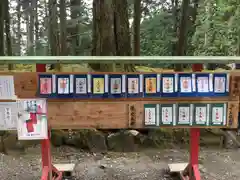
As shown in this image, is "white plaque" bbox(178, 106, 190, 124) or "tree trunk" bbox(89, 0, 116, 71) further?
"tree trunk" bbox(89, 0, 116, 71)

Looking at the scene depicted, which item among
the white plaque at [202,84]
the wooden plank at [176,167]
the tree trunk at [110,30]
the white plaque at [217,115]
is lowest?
the wooden plank at [176,167]

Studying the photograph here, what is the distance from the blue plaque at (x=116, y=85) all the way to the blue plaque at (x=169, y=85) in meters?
0.38

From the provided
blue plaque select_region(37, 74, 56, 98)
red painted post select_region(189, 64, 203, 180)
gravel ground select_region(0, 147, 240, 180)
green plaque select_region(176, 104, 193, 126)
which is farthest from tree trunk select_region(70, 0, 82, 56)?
green plaque select_region(176, 104, 193, 126)

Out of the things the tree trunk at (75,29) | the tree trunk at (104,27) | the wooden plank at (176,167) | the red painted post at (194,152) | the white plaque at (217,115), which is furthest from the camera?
the tree trunk at (75,29)

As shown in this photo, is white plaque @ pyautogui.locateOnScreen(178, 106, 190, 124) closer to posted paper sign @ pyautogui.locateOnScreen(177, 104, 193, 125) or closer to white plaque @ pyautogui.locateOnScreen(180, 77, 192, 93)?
posted paper sign @ pyautogui.locateOnScreen(177, 104, 193, 125)

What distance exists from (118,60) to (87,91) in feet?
1.57

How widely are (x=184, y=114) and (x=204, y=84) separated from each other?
0.36 meters

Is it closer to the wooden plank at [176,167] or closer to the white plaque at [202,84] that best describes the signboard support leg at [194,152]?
the wooden plank at [176,167]

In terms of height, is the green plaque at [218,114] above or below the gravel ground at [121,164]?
above

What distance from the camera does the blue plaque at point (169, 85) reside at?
2916 mm

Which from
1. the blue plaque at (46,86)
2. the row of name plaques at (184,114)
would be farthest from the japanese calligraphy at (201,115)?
the blue plaque at (46,86)

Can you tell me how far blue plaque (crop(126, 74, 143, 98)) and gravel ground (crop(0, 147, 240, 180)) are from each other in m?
1.52

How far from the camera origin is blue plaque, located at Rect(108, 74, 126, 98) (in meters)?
2.92

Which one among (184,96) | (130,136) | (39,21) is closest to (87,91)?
(184,96)
